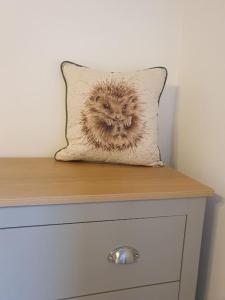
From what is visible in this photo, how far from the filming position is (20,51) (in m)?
1.19

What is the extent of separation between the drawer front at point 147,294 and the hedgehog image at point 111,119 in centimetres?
47

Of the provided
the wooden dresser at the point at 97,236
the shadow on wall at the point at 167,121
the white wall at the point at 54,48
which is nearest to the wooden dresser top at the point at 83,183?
the wooden dresser at the point at 97,236

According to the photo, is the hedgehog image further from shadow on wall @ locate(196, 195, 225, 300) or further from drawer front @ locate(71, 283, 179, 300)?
drawer front @ locate(71, 283, 179, 300)

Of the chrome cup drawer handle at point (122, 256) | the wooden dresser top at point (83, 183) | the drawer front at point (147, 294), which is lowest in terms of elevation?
the drawer front at point (147, 294)

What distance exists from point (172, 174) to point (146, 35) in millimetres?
609

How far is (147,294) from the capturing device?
0.94m

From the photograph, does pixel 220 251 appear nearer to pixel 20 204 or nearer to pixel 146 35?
pixel 20 204

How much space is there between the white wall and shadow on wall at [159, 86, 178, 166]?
15 centimetres

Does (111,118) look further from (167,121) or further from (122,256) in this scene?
(122,256)

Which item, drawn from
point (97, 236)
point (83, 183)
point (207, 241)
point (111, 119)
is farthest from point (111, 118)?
point (207, 241)

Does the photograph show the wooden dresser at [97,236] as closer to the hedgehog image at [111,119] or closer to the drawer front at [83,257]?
the drawer front at [83,257]

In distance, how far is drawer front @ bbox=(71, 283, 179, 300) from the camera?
903 millimetres

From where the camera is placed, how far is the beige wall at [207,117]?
107 centimetres

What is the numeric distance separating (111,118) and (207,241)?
0.55 metres
